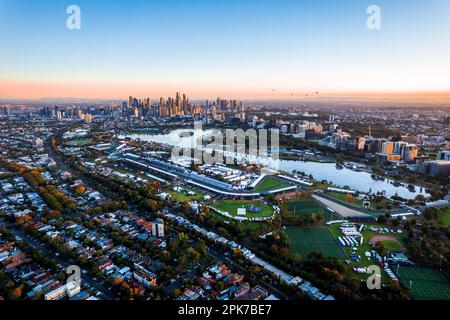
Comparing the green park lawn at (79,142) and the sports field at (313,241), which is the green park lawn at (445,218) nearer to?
the sports field at (313,241)

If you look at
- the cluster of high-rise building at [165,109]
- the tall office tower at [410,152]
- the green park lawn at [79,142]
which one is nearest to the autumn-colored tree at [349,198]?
the tall office tower at [410,152]

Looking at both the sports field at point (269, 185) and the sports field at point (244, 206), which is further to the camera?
the sports field at point (269, 185)

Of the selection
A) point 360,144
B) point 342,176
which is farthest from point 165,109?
point 342,176

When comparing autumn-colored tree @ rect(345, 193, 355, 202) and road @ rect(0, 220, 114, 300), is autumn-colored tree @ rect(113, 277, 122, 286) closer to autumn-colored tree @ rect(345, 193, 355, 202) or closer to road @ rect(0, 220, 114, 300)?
road @ rect(0, 220, 114, 300)

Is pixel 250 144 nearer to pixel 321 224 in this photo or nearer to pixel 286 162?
pixel 286 162
